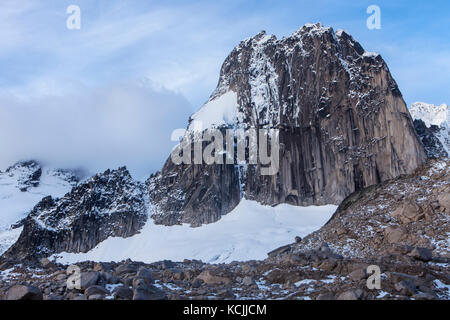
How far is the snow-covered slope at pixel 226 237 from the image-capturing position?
113m

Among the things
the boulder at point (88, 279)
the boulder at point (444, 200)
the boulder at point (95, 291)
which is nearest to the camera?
the boulder at point (95, 291)

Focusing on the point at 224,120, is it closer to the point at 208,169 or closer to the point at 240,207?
Result: the point at 208,169

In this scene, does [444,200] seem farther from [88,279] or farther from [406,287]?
[88,279]

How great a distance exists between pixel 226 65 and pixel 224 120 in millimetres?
31180

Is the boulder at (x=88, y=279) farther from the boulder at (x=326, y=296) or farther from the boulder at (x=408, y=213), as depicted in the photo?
the boulder at (x=408, y=213)

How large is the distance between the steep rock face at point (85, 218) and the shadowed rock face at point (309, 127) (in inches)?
409

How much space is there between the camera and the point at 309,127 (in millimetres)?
138750

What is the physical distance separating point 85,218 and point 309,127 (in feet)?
291

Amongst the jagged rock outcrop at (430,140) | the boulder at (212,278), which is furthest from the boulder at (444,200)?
the jagged rock outcrop at (430,140)

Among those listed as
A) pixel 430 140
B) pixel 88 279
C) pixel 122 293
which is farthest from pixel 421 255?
pixel 430 140

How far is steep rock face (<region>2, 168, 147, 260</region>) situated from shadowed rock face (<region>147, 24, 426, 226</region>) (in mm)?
10379

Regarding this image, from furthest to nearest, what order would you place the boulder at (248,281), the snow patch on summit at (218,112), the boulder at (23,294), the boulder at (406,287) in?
the snow patch on summit at (218,112) < the boulder at (248,281) < the boulder at (406,287) < the boulder at (23,294)

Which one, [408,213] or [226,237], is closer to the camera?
[408,213]

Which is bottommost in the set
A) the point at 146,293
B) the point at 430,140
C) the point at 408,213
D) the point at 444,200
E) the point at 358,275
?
the point at 146,293
